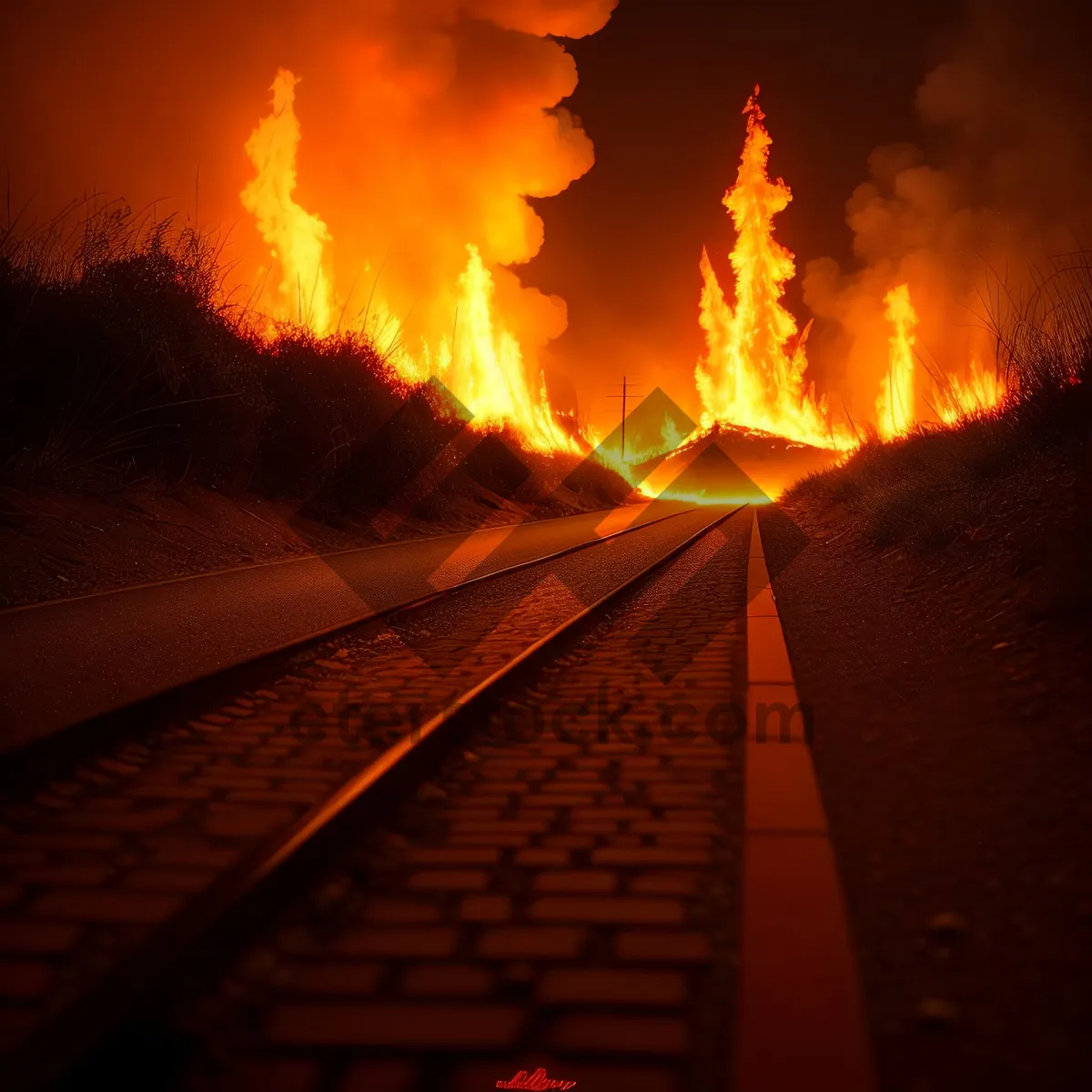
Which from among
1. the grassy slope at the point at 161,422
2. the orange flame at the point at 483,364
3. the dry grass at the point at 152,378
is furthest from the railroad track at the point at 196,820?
the orange flame at the point at 483,364

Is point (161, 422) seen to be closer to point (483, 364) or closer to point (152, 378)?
point (152, 378)

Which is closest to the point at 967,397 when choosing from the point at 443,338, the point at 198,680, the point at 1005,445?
the point at 1005,445

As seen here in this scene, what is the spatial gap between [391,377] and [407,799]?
79.2 ft

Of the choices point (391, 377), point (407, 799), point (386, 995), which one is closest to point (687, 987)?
point (386, 995)

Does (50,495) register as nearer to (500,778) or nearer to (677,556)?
(677,556)

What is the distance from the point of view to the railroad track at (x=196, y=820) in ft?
7.39

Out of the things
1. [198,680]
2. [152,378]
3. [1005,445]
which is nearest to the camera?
[198,680]

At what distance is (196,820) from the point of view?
3.61m

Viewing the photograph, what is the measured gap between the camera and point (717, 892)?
2.89 m

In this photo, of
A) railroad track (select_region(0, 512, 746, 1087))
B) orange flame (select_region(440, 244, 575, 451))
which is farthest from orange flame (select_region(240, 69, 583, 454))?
railroad track (select_region(0, 512, 746, 1087))

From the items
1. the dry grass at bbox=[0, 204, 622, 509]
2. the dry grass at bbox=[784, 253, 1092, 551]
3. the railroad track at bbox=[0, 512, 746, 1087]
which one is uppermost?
the dry grass at bbox=[0, 204, 622, 509]

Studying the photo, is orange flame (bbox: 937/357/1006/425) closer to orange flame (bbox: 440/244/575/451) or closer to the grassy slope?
the grassy slope

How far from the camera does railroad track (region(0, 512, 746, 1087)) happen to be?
2.25m

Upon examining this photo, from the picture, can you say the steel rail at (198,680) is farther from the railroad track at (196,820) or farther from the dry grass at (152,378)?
the dry grass at (152,378)
